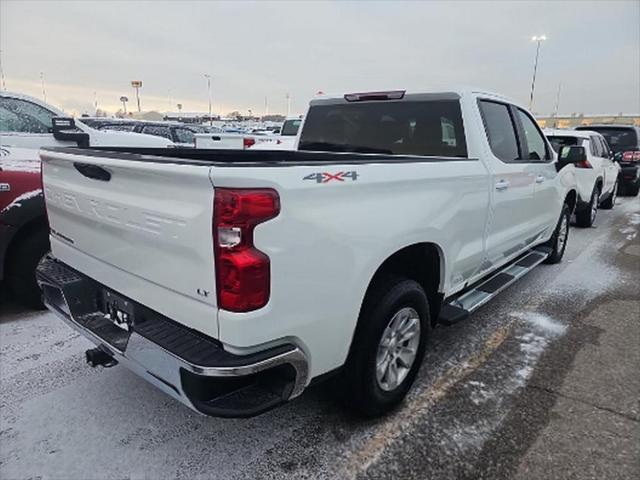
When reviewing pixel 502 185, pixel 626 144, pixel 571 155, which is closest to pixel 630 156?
pixel 626 144

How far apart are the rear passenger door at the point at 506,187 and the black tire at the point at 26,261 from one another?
3641mm

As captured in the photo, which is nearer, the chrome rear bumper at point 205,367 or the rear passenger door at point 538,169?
the chrome rear bumper at point 205,367

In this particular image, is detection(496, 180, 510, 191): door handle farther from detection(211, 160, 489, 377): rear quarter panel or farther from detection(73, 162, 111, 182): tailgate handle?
detection(73, 162, 111, 182): tailgate handle

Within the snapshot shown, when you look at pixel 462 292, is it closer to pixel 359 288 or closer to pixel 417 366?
pixel 417 366

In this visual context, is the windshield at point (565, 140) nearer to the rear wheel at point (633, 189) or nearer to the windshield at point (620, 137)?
the windshield at point (620, 137)

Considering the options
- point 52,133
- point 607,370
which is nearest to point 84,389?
point 607,370

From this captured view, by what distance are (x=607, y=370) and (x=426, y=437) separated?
1.75 metres

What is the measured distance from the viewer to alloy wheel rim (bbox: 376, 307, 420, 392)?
269 cm

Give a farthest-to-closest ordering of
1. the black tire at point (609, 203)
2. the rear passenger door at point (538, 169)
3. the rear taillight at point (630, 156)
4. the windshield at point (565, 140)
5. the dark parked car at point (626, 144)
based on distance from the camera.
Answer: the dark parked car at point (626, 144), the rear taillight at point (630, 156), the black tire at point (609, 203), the windshield at point (565, 140), the rear passenger door at point (538, 169)

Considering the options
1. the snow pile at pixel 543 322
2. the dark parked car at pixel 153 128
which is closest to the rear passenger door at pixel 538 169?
the snow pile at pixel 543 322

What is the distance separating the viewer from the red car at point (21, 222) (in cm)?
375

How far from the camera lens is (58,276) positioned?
2.77m

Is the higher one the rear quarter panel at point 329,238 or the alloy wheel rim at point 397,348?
the rear quarter panel at point 329,238

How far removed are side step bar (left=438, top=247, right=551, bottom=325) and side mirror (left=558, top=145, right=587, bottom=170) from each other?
41.8 inches
